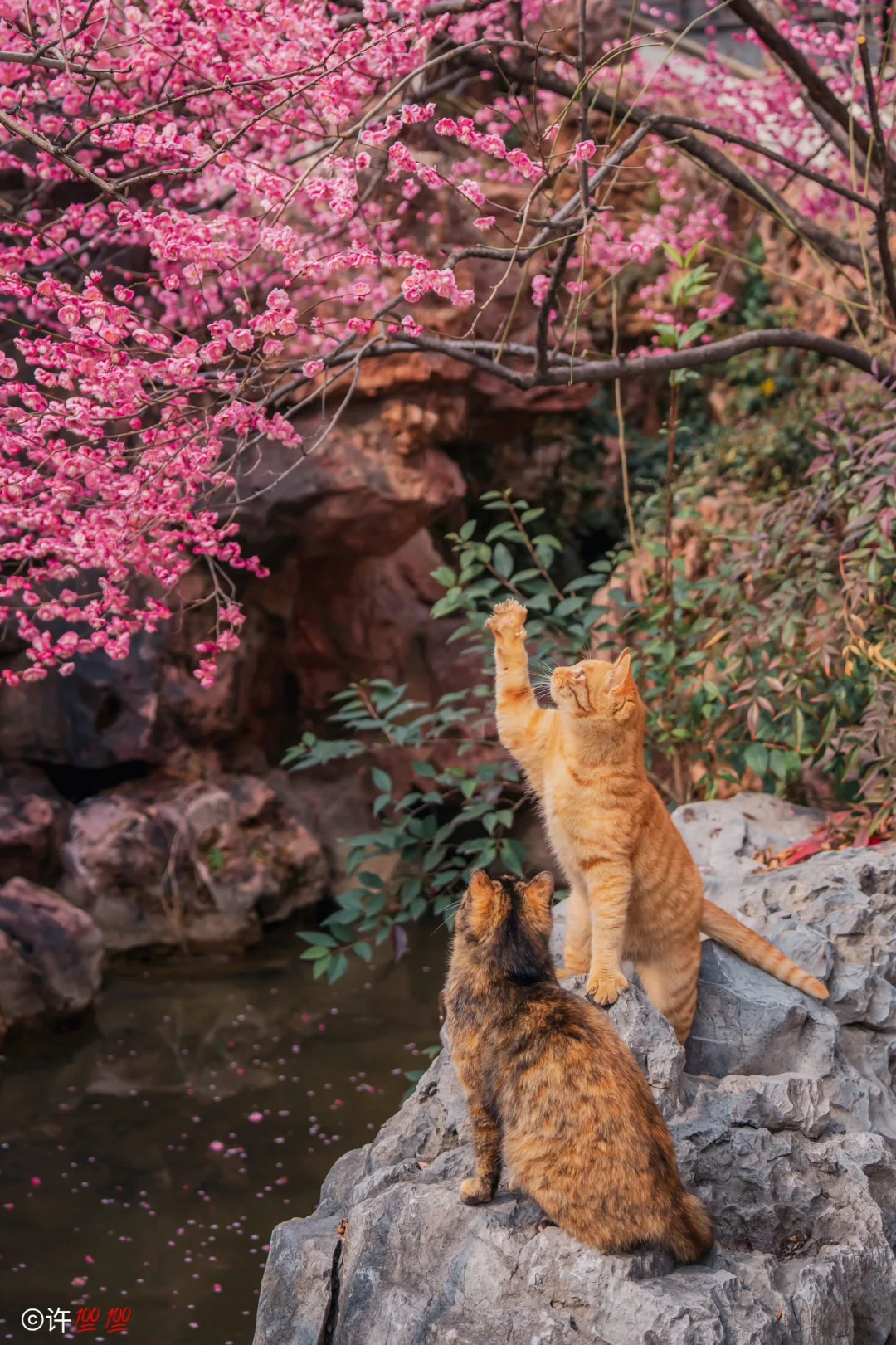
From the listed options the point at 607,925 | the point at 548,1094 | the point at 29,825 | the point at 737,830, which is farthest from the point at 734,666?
the point at 29,825

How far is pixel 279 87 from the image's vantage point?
12.2ft

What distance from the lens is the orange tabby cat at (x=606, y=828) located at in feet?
8.46

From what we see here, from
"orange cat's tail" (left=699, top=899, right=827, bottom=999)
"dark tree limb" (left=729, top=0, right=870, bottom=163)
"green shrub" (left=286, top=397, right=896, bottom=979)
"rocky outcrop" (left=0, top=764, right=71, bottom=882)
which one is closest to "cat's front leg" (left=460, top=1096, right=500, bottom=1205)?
"orange cat's tail" (left=699, top=899, right=827, bottom=999)

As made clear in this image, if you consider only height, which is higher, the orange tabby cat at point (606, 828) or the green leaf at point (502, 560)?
the green leaf at point (502, 560)

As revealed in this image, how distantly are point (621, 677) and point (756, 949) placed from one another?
2.96ft

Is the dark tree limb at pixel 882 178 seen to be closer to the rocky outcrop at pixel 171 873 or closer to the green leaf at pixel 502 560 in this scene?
the green leaf at pixel 502 560

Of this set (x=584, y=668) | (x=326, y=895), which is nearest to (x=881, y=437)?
(x=584, y=668)

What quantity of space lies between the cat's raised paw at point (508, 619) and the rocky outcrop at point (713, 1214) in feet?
2.72

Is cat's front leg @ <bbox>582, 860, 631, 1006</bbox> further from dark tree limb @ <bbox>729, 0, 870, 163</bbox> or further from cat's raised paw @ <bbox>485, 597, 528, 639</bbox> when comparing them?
dark tree limb @ <bbox>729, 0, 870, 163</bbox>

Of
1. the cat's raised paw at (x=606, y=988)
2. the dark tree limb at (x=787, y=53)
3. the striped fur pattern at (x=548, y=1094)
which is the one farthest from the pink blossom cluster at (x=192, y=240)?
the cat's raised paw at (x=606, y=988)

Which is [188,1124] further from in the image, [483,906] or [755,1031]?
[483,906]

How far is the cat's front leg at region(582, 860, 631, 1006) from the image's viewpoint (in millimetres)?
2521

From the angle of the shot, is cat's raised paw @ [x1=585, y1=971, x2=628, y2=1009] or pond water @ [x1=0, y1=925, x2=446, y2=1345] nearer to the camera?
cat's raised paw @ [x1=585, y1=971, x2=628, y2=1009]

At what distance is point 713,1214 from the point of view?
2.46 m
